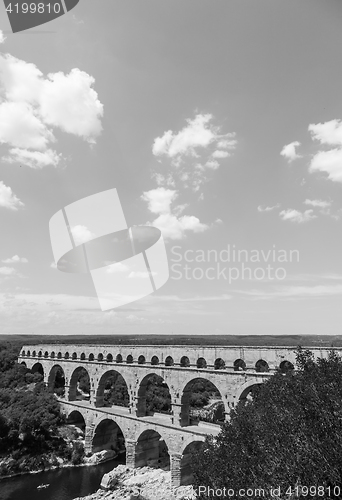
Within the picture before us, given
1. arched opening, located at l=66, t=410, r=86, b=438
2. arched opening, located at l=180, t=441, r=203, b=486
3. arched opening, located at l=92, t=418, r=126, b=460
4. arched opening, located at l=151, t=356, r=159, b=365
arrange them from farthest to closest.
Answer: arched opening, located at l=66, t=410, r=86, b=438, arched opening, located at l=92, t=418, r=126, b=460, arched opening, located at l=151, t=356, r=159, b=365, arched opening, located at l=180, t=441, r=203, b=486

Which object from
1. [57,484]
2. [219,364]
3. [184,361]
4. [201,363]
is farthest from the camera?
[184,361]

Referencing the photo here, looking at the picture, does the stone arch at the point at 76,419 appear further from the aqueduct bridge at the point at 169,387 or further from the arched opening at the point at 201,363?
the arched opening at the point at 201,363

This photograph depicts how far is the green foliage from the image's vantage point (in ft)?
31.5

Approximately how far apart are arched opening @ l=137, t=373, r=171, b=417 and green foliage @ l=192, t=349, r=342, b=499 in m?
17.7

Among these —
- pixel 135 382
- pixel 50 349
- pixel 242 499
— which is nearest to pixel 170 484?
pixel 135 382

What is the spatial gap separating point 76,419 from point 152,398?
479 inches

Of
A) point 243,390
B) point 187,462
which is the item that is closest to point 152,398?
point 187,462

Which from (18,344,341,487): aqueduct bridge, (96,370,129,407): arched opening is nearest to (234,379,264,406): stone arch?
(18,344,341,487): aqueduct bridge

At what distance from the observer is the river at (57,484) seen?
27375 mm

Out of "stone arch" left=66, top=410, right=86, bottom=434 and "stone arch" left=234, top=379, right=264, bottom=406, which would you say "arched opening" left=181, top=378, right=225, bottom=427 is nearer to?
"stone arch" left=234, top=379, right=264, bottom=406

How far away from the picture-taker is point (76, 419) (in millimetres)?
40625

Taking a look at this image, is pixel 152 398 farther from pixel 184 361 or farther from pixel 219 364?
pixel 219 364

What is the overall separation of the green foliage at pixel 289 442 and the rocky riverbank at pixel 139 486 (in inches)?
497

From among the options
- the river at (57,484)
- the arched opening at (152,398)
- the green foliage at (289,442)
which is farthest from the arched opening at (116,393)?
the green foliage at (289,442)
